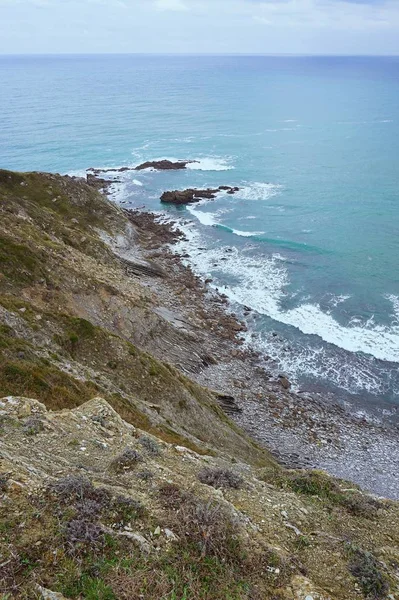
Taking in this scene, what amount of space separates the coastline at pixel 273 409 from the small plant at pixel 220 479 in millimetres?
18520

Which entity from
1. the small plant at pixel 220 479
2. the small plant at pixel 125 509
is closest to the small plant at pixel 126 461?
the small plant at pixel 220 479

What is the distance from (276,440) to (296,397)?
21.4 ft

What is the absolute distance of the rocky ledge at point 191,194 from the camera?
85938 millimetres

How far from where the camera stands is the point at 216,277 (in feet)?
195

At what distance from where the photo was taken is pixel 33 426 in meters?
14.9

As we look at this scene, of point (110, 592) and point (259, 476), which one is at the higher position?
point (110, 592)

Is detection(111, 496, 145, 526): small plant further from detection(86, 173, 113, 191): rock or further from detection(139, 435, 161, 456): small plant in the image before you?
detection(86, 173, 113, 191): rock

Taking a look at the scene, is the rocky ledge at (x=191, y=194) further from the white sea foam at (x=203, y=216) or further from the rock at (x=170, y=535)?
the rock at (x=170, y=535)

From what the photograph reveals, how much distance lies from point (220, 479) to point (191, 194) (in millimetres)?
78951

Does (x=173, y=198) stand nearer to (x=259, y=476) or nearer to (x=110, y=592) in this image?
(x=259, y=476)

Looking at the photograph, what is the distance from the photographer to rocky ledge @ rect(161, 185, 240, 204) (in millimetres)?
85938

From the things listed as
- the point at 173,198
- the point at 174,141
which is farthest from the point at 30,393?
the point at 174,141

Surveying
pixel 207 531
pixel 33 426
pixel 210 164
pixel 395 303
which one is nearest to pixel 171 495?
pixel 207 531

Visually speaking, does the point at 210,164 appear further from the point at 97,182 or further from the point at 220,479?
the point at 220,479
